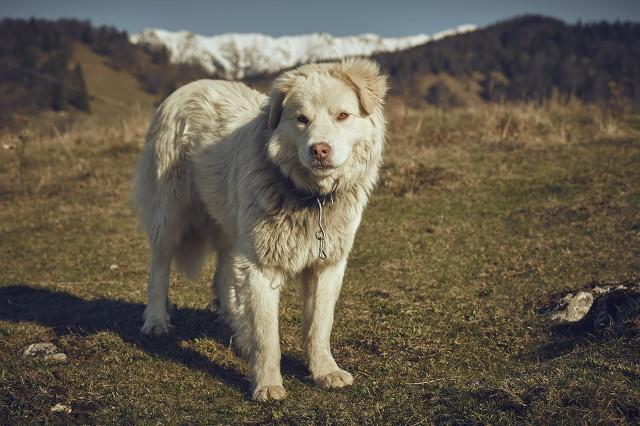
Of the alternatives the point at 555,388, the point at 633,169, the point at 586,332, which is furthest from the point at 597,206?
the point at 555,388

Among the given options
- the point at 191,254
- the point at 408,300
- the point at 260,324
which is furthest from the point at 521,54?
the point at 260,324

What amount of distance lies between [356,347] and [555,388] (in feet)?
6.66

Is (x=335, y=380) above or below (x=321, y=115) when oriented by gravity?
below

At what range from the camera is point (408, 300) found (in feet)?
20.5

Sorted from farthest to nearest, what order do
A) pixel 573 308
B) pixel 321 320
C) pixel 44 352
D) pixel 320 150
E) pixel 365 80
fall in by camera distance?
pixel 573 308, pixel 44 352, pixel 321 320, pixel 365 80, pixel 320 150

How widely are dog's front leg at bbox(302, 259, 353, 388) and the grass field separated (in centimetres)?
18

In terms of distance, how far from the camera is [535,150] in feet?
39.8

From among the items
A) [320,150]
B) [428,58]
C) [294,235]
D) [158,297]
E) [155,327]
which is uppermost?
[428,58]

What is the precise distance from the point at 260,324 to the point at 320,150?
1.35 metres

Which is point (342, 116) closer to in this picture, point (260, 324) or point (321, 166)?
point (321, 166)

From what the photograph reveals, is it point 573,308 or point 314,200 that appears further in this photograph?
point 573,308

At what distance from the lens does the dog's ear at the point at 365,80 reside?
4.35 metres

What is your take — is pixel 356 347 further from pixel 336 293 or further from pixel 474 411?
pixel 474 411

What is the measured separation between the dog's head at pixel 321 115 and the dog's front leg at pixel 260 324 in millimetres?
771
